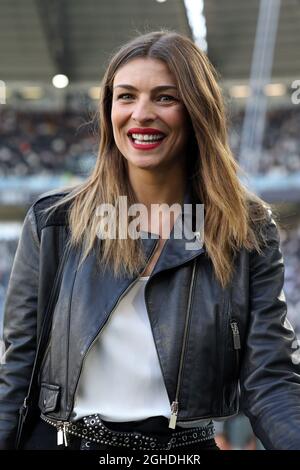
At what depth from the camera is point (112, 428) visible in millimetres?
1211

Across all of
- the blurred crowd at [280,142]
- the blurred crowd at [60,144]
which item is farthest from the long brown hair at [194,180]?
the blurred crowd at [60,144]

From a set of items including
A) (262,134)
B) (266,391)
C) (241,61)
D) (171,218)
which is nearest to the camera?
(266,391)

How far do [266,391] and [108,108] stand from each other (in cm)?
54

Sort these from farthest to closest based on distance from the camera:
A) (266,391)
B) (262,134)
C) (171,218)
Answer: (262,134) → (171,218) → (266,391)

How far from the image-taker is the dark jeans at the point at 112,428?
1204 mm

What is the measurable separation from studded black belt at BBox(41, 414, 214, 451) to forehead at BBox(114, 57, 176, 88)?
52cm

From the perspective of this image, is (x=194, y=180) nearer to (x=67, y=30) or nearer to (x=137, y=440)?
(x=137, y=440)

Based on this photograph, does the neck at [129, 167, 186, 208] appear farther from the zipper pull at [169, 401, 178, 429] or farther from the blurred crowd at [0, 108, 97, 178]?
the blurred crowd at [0, 108, 97, 178]

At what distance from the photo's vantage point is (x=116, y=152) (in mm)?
1390

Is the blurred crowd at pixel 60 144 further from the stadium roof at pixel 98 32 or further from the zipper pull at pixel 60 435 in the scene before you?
the zipper pull at pixel 60 435

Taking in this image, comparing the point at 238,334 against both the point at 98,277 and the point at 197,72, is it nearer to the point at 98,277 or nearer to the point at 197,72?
the point at 98,277

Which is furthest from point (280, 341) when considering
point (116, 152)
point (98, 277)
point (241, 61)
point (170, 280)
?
point (241, 61)

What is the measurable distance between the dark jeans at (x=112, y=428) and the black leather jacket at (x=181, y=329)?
0.11 feet

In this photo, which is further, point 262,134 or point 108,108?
point 262,134
